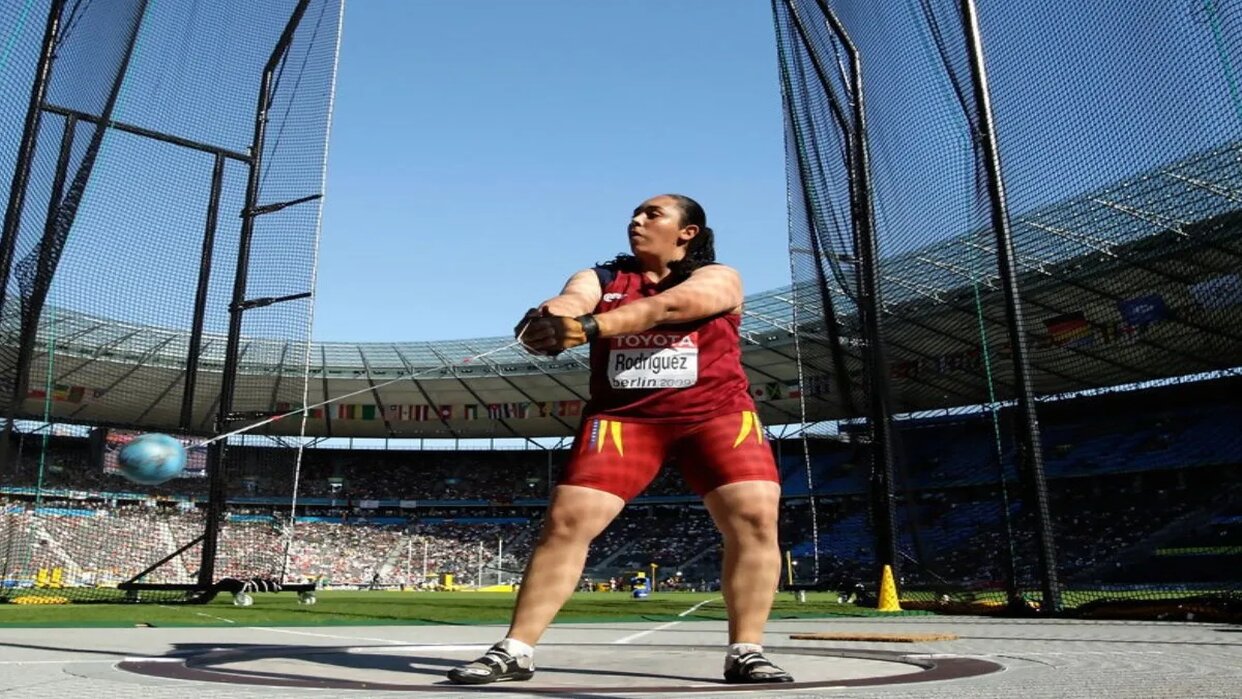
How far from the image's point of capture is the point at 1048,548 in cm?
731

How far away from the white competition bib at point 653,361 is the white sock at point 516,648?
2.86 ft

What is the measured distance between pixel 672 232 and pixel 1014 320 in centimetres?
514

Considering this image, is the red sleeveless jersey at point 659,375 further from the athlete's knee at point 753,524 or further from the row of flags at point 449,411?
the row of flags at point 449,411

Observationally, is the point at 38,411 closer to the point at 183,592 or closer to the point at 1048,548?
the point at 183,592

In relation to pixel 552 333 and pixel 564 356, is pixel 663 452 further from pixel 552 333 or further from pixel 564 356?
pixel 564 356

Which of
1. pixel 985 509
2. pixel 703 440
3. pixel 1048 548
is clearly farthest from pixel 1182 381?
pixel 703 440

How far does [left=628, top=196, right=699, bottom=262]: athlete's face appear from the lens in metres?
3.31

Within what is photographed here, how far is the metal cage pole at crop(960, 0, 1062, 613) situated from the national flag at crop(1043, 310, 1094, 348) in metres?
18.0

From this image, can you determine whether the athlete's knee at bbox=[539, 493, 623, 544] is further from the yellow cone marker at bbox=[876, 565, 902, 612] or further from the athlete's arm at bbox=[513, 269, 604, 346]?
the yellow cone marker at bbox=[876, 565, 902, 612]

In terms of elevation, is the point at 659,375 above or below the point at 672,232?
below

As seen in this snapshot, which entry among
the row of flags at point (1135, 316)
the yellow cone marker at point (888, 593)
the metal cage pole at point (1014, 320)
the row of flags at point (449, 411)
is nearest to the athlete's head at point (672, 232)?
the metal cage pole at point (1014, 320)

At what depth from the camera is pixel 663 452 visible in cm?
320

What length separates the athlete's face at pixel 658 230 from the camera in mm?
3314

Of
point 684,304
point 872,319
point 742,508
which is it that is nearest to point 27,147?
point 684,304
